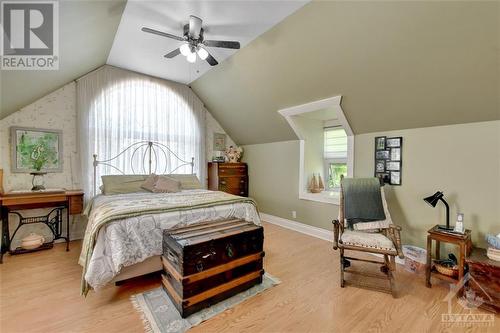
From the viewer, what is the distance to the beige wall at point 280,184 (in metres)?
3.83

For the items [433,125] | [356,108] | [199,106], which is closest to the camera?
[433,125]

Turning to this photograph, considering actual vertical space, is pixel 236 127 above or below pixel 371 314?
above

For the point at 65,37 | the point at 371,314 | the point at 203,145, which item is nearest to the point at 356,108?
the point at 371,314

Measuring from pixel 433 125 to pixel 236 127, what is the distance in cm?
344

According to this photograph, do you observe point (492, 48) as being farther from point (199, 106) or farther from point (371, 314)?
point (199, 106)

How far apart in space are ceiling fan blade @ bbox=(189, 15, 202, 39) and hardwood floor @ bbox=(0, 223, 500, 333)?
8.94 ft

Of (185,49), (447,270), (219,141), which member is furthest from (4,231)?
(447,270)

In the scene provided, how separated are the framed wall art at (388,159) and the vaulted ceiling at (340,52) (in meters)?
0.18

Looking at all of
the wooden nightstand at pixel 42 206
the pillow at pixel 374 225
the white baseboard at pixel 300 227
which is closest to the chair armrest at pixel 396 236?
the pillow at pixel 374 225

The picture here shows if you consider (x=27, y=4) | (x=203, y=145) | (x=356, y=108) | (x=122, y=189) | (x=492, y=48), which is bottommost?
(x=122, y=189)

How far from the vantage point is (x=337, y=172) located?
4.15 metres

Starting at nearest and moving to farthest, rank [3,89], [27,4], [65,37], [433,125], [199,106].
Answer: [27,4], [65,37], [3,89], [433,125], [199,106]

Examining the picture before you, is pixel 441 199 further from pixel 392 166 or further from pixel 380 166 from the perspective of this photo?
pixel 380 166

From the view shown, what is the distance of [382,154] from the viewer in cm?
300
